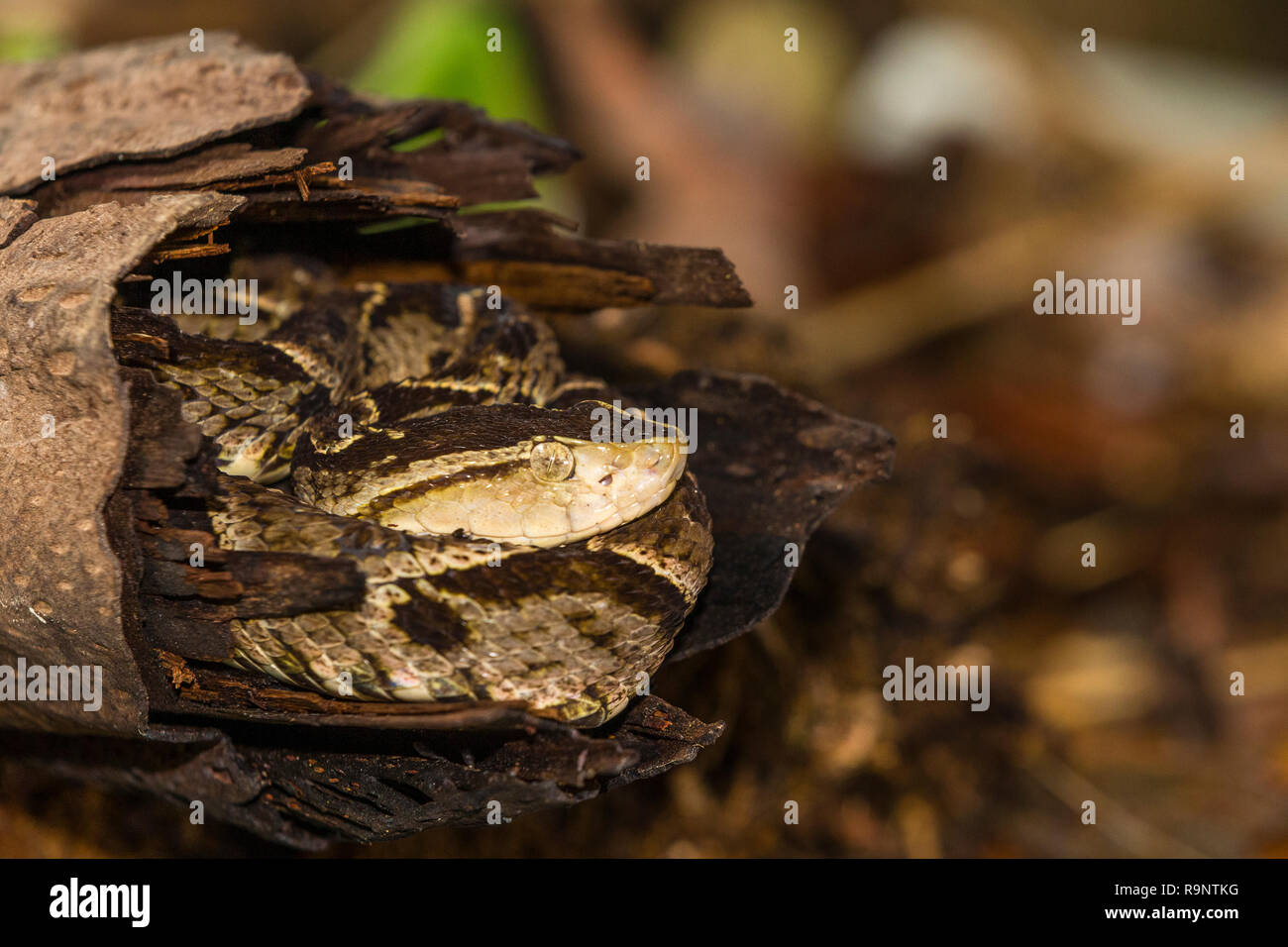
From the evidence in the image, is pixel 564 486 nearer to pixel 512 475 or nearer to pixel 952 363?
pixel 512 475

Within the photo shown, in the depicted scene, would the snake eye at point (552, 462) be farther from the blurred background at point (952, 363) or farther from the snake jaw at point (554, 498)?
the blurred background at point (952, 363)

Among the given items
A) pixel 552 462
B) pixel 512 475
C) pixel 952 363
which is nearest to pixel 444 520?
pixel 512 475

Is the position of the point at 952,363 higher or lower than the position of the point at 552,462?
higher

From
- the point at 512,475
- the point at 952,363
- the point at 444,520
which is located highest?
the point at 952,363

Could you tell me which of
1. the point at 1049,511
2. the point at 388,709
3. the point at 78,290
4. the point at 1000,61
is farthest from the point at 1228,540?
the point at 78,290

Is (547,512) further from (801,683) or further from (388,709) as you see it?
(801,683)

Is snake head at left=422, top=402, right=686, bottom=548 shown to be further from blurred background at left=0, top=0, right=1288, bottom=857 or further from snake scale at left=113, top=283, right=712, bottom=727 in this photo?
blurred background at left=0, top=0, right=1288, bottom=857

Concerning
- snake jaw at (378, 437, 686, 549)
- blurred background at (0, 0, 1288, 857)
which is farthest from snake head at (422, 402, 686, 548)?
blurred background at (0, 0, 1288, 857)

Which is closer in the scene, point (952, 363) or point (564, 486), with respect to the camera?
point (564, 486)
